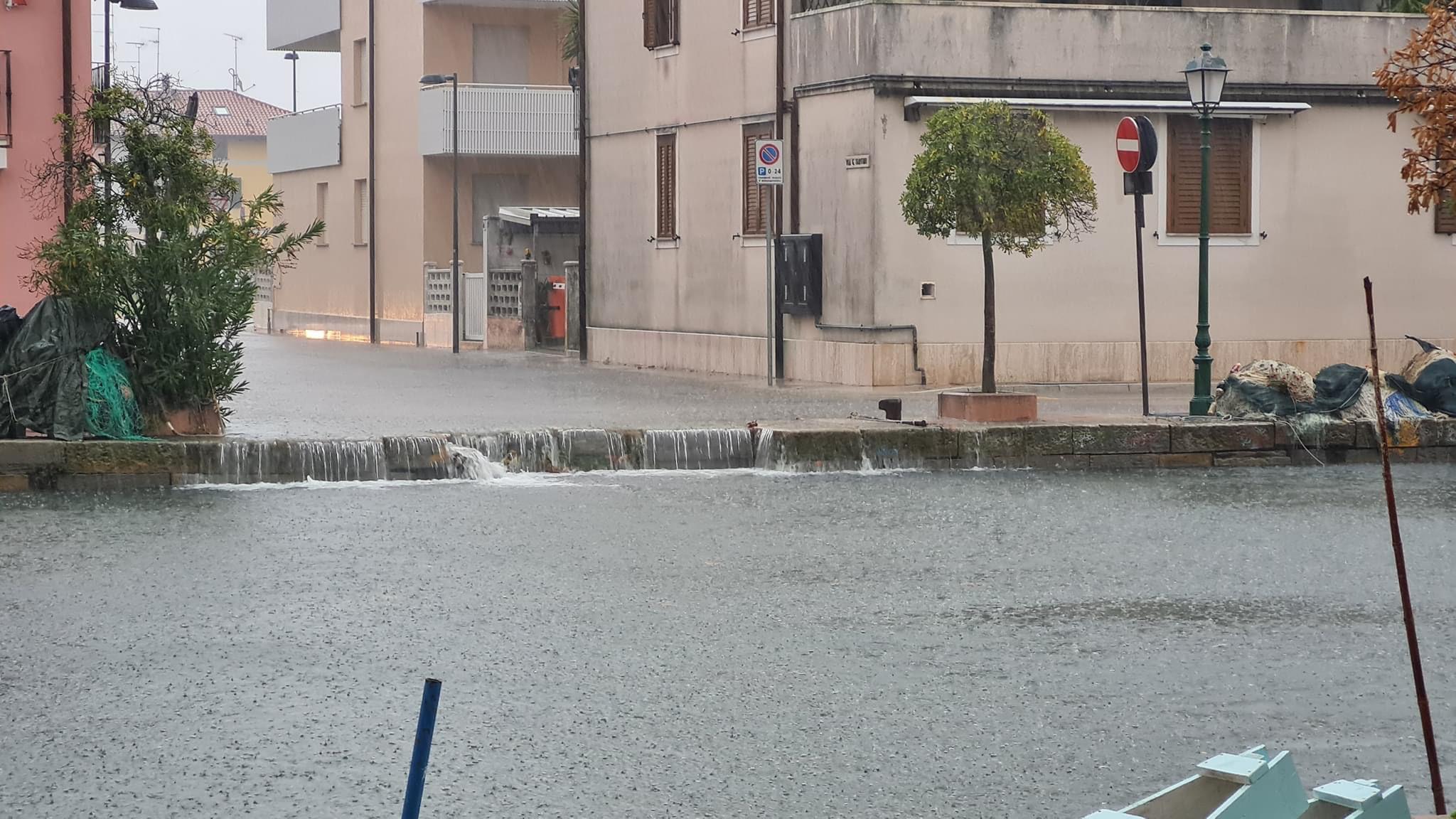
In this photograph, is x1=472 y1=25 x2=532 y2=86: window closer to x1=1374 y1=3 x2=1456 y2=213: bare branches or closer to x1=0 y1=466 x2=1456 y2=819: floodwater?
x1=1374 y1=3 x2=1456 y2=213: bare branches

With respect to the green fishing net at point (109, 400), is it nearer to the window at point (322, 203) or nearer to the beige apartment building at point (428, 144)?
the beige apartment building at point (428, 144)

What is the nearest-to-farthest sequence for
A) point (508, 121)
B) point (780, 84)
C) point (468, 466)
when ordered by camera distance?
point (468, 466) → point (780, 84) → point (508, 121)

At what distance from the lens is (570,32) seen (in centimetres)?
4069

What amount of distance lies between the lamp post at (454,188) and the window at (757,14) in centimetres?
1066

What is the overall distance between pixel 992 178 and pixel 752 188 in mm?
8722

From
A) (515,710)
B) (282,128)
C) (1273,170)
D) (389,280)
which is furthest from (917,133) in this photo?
(282,128)

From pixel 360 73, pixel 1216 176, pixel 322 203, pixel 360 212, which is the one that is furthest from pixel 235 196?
pixel 322 203

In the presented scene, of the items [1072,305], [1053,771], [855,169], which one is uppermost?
[855,169]

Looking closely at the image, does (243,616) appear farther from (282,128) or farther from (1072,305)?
(282,128)

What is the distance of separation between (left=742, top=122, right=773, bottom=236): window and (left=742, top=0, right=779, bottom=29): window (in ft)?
4.21

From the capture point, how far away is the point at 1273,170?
973 inches

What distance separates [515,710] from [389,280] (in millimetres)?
37562

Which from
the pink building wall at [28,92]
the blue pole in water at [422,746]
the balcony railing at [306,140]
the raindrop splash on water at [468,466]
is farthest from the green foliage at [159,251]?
the balcony railing at [306,140]

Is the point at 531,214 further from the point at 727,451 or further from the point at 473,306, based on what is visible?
the point at 727,451
